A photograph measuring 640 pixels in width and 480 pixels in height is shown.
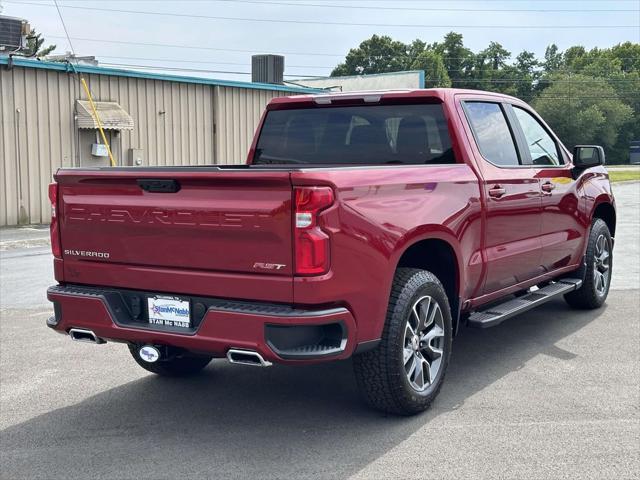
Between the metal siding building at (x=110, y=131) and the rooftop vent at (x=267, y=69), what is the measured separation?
464cm

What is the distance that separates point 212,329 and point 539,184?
323 centimetres

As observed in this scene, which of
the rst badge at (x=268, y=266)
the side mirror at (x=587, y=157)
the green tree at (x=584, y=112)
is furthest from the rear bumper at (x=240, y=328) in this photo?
the green tree at (x=584, y=112)

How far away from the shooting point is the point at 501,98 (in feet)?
20.6

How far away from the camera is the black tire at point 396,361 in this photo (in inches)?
172

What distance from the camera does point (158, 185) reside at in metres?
4.23

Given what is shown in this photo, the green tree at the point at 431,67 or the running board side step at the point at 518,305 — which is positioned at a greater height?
the green tree at the point at 431,67

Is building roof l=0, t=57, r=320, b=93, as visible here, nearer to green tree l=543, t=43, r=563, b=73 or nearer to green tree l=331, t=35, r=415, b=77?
green tree l=331, t=35, r=415, b=77

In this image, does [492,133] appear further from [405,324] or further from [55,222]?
[55,222]

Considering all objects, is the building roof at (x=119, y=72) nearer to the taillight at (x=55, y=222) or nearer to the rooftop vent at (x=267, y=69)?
the rooftop vent at (x=267, y=69)

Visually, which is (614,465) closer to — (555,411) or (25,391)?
(555,411)

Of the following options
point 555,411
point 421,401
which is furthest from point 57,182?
point 555,411

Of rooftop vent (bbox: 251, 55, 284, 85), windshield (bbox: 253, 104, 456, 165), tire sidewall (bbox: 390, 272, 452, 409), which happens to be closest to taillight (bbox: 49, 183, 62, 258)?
windshield (bbox: 253, 104, 456, 165)

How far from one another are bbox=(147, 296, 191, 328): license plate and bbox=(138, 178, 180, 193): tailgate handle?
577 millimetres

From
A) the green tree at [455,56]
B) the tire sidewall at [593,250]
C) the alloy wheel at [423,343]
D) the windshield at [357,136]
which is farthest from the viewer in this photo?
the green tree at [455,56]
